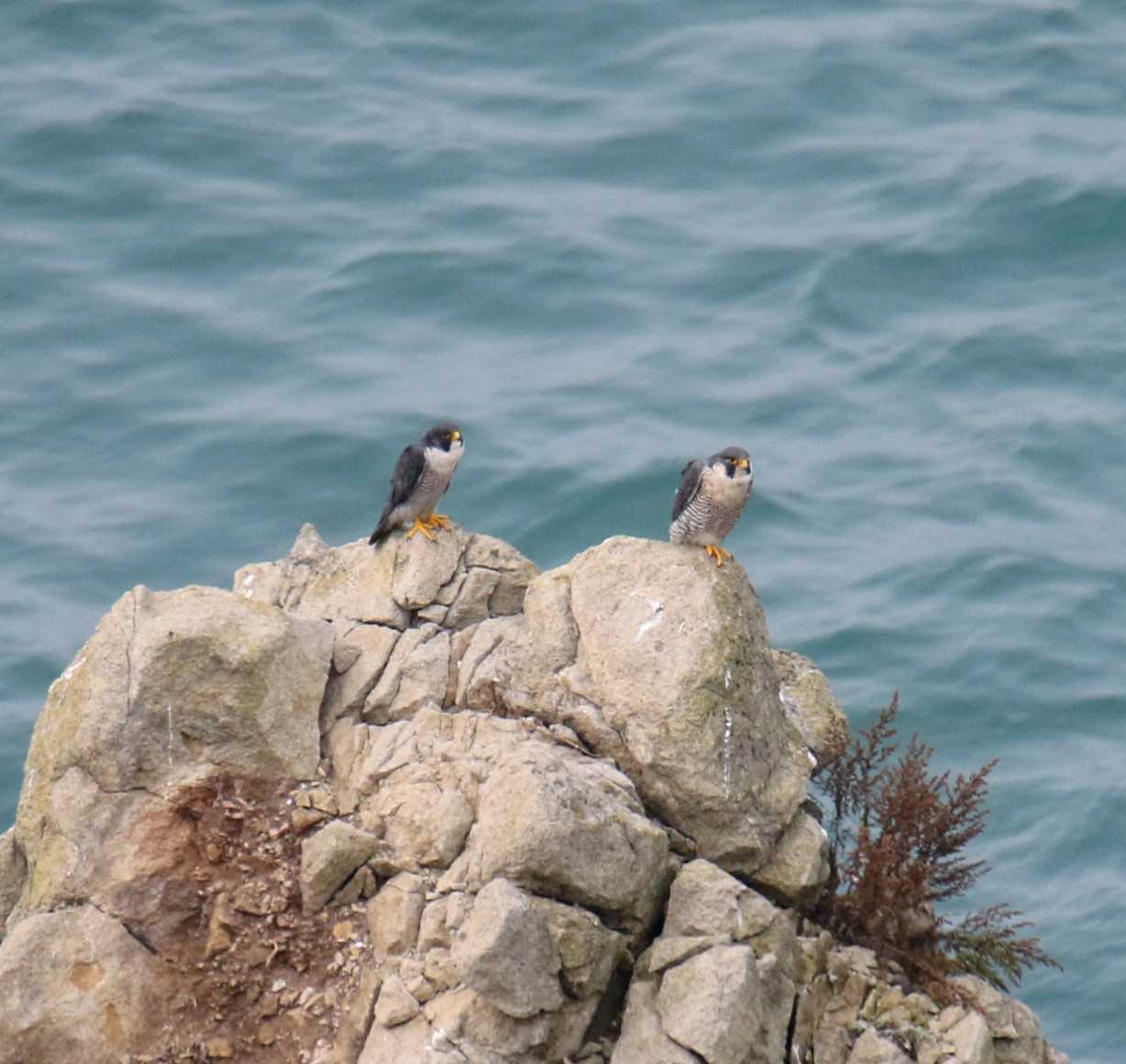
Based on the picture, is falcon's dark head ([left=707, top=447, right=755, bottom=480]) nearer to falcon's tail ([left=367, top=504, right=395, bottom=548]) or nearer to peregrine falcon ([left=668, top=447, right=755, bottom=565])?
peregrine falcon ([left=668, top=447, right=755, bottom=565])

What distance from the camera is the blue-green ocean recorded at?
35969mm

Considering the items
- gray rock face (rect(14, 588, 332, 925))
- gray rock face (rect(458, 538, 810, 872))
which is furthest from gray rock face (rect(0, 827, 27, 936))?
gray rock face (rect(458, 538, 810, 872))

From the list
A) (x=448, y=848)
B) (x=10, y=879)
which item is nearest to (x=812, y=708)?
(x=448, y=848)

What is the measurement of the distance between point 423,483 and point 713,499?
2251mm

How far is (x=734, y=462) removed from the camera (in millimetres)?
14336

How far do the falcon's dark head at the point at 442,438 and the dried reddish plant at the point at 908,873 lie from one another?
13.0ft

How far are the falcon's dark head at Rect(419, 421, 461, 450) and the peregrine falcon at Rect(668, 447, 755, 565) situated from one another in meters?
2.12

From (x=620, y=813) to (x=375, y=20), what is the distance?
157 feet

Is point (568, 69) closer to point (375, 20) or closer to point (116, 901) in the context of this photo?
point (375, 20)

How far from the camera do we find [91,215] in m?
49.3

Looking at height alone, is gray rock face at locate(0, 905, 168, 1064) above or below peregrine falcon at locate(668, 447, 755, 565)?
below

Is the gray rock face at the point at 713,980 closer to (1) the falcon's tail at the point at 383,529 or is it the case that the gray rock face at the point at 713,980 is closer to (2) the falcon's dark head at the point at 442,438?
(1) the falcon's tail at the point at 383,529

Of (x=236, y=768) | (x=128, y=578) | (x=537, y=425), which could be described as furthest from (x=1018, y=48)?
(x=236, y=768)

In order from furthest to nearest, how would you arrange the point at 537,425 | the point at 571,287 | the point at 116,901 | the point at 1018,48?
the point at 1018,48 < the point at 571,287 < the point at 537,425 < the point at 116,901
